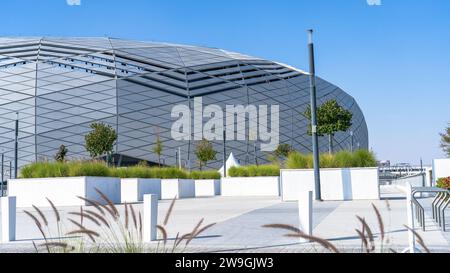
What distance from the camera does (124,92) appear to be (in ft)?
153

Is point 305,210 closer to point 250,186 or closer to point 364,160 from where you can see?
point 364,160

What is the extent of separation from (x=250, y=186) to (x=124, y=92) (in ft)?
61.9

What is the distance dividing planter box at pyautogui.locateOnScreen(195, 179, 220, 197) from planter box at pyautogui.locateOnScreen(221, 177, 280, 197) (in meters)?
1.68

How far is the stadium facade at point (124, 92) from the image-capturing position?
142 ft

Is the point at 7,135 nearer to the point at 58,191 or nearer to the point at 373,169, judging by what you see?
the point at 58,191

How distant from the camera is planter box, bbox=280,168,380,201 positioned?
18.8m

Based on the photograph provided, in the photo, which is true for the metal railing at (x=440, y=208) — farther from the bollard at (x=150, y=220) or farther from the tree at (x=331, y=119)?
the tree at (x=331, y=119)

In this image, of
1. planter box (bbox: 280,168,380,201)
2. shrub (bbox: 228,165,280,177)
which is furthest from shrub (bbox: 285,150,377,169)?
shrub (bbox: 228,165,280,177)

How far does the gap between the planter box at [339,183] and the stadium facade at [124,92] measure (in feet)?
72.9

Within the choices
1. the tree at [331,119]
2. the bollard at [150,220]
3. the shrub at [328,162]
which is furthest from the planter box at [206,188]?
the bollard at [150,220]

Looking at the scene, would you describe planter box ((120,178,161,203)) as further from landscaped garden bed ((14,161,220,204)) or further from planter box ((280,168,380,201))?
planter box ((280,168,380,201))

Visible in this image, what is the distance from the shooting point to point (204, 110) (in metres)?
50.1
